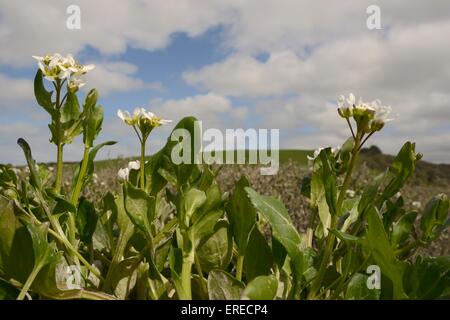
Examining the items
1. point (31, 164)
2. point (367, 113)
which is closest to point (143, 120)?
point (31, 164)

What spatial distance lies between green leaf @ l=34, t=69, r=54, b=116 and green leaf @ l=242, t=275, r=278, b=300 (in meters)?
0.83

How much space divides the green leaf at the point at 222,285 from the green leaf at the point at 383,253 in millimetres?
308

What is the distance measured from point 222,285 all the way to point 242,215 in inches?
8.5

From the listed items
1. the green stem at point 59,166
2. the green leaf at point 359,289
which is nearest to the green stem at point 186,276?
the green leaf at point 359,289

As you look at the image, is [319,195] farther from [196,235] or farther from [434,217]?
Result: [196,235]

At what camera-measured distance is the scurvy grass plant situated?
3.68 ft

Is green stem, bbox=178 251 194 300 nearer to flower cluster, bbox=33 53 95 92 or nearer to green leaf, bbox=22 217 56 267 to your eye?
green leaf, bbox=22 217 56 267

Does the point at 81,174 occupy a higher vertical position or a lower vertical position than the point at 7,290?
higher

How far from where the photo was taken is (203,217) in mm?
1239

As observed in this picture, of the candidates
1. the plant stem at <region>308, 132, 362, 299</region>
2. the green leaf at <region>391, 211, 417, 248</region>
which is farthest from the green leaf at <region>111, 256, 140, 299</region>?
the green leaf at <region>391, 211, 417, 248</region>

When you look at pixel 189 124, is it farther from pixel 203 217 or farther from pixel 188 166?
pixel 203 217

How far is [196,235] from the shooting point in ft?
4.14

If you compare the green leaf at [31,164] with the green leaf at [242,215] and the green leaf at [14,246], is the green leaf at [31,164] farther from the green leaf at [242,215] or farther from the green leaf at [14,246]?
the green leaf at [242,215]
